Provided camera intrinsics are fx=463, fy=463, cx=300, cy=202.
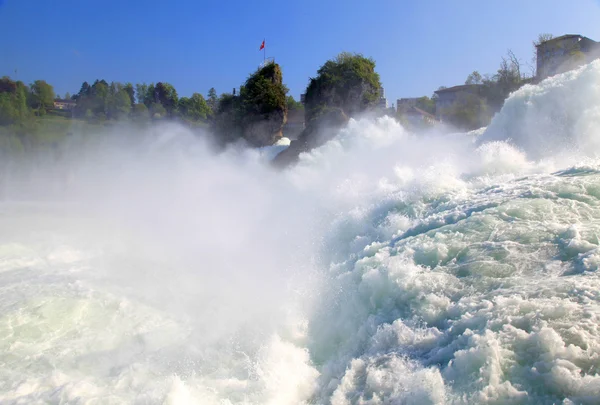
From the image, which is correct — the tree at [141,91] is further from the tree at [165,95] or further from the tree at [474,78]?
the tree at [474,78]

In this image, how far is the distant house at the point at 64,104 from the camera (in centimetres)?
2977

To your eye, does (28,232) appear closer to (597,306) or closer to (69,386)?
(69,386)

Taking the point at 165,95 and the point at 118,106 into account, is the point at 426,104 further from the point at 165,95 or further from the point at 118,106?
the point at 118,106

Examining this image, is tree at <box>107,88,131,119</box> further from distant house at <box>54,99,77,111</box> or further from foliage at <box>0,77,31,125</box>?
foliage at <box>0,77,31,125</box>

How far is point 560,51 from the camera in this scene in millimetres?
26234

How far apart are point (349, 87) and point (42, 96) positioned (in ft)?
61.8

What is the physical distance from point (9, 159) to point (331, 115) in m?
15.9

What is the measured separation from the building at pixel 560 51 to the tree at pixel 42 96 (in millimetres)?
27977

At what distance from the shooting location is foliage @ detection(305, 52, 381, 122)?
21.6 m

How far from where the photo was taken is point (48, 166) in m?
23.5

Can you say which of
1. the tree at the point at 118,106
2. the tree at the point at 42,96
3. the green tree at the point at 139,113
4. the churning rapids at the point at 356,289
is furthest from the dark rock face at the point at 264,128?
the tree at the point at 42,96

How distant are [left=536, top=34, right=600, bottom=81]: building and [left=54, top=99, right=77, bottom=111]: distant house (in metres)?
28.3

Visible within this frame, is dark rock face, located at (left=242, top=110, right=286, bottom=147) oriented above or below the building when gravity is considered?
below

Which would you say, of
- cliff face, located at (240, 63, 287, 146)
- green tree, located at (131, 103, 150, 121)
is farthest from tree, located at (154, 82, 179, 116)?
cliff face, located at (240, 63, 287, 146)
